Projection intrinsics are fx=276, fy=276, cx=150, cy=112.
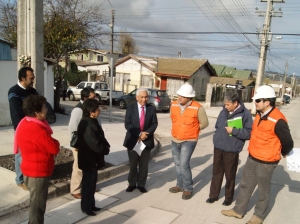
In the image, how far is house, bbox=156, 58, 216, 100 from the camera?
27344mm

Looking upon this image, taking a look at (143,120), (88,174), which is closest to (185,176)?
(143,120)

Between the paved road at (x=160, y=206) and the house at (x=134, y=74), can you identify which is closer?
the paved road at (x=160, y=206)

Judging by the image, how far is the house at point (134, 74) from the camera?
28562 millimetres

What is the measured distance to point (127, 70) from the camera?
29.7 m

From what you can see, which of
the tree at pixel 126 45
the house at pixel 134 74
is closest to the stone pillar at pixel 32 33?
the house at pixel 134 74

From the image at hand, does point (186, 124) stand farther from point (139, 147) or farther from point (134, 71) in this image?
point (134, 71)

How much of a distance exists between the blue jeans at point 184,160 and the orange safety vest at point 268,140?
1.12 metres

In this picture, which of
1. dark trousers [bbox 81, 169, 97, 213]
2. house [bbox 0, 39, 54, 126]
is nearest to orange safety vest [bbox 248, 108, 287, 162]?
dark trousers [bbox 81, 169, 97, 213]

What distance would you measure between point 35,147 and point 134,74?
26730mm

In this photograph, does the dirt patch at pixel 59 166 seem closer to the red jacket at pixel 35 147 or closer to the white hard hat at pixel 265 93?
the red jacket at pixel 35 147

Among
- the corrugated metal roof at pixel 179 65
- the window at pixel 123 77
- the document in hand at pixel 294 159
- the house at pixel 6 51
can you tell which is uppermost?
the corrugated metal roof at pixel 179 65

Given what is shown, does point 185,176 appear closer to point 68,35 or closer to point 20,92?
point 20,92

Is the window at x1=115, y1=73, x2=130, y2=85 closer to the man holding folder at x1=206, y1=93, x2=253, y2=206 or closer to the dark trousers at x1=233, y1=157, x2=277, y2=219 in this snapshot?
the man holding folder at x1=206, y1=93, x2=253, y2=206

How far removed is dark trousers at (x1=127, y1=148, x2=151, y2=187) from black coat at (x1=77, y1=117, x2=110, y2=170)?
3.35ft
